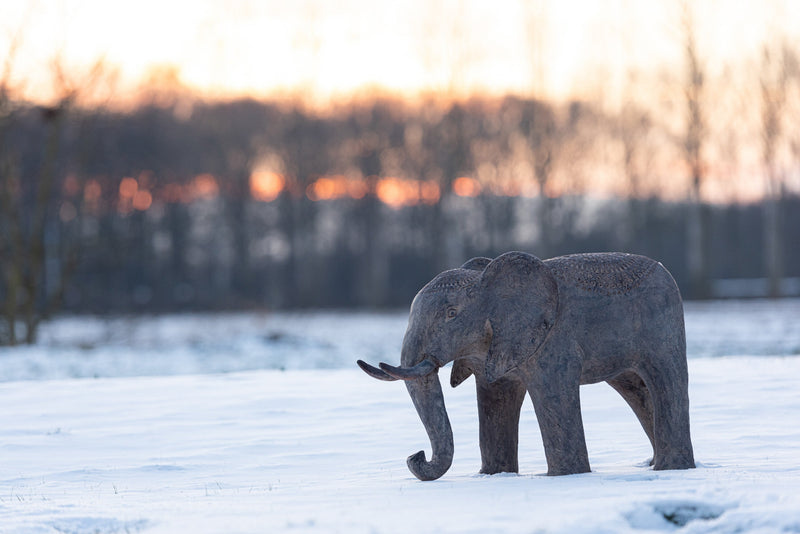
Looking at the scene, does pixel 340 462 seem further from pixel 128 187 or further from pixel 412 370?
pixel 128 187

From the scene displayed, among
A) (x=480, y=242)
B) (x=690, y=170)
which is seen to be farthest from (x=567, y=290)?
(x=480, y=242)

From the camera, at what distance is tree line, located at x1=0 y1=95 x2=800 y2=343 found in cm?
3612

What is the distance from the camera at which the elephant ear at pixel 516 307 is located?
6.28 meters

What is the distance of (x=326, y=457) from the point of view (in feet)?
27.8

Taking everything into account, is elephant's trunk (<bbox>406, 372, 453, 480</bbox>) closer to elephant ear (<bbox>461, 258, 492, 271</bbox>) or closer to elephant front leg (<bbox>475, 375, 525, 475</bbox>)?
elephant front leg (<bbox>475, 375, 525, 475</bbox>)

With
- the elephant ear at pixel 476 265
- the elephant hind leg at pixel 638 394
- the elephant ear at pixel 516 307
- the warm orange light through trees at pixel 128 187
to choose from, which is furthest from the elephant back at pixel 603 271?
the warm orange light through trees at pixel 128 187

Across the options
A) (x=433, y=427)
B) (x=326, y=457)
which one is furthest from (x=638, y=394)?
(x=326, y=457)

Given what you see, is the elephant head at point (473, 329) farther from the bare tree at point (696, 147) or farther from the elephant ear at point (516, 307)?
the bare tree at point (696, 147)

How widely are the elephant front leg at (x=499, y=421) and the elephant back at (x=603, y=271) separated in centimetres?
85

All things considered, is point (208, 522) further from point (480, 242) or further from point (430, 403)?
point (480, 242)

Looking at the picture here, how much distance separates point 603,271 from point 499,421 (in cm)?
130

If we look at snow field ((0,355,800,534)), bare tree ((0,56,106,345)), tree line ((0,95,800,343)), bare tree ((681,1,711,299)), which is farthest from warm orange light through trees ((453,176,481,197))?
snow field ((0,355,800,534))

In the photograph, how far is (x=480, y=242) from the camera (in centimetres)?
4953

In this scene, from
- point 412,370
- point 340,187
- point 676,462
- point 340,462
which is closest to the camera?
point 412,370
